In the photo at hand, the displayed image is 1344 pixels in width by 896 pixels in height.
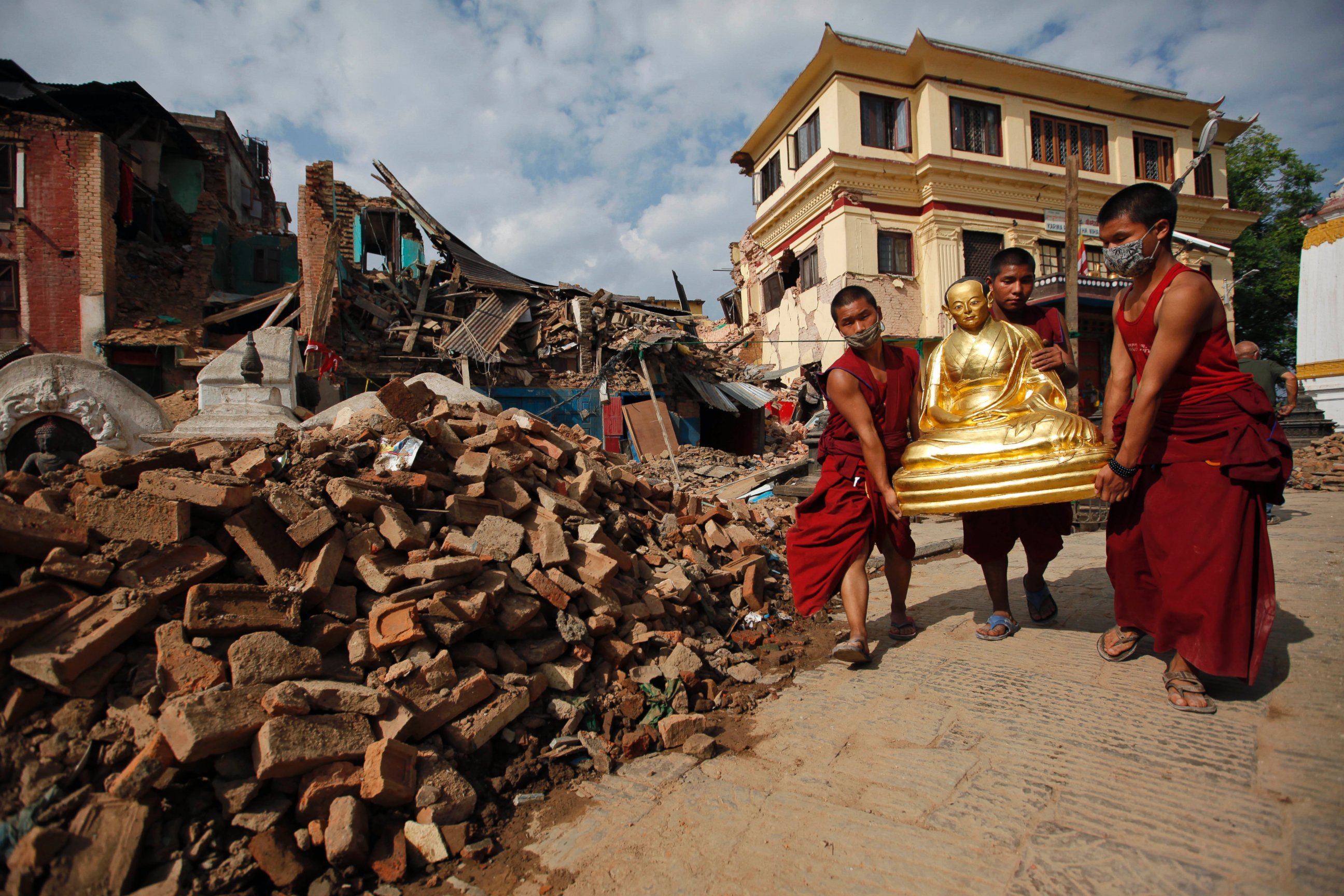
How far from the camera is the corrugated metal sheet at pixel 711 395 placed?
1580cm

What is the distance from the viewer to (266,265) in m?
21.3

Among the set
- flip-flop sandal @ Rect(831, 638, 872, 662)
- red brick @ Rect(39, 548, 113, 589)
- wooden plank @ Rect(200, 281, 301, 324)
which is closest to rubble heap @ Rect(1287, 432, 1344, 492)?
flip-flop sandal @ Rect(831, 638, 872, 662)

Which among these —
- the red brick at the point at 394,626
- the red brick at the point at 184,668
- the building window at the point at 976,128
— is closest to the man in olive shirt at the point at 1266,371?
the red brick at the point at 394,626

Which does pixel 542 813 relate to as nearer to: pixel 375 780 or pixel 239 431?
pixel 375 780

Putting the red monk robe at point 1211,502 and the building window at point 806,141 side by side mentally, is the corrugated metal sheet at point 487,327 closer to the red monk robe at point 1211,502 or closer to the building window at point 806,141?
the building window at point 806,141

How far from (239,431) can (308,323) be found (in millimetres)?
10273

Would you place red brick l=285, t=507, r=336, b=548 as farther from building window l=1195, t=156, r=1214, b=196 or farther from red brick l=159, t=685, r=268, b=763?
building window l=1195, t=156, r=1214, b=196

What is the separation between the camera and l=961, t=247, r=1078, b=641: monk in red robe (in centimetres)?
325

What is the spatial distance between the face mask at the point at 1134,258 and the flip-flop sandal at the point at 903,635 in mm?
1936

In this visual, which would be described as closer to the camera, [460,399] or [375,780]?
[375,780]

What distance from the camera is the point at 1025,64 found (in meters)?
16.8

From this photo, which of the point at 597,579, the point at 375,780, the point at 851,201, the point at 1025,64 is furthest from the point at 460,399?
the point at 1025,64

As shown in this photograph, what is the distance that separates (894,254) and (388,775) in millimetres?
16803

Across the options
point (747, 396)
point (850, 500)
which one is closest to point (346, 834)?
point (850, 500)
